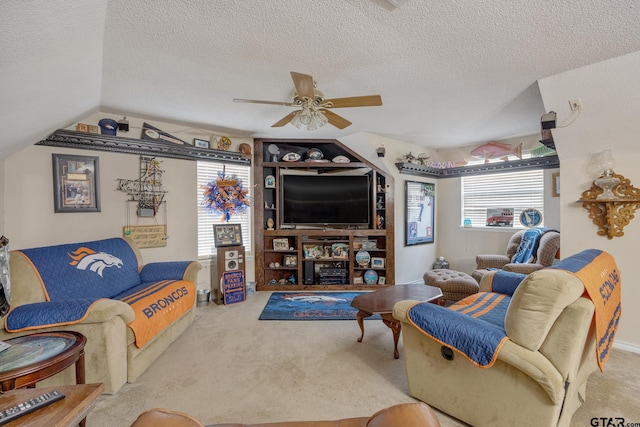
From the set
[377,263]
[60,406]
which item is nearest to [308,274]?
[377,263]

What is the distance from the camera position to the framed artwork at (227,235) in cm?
389

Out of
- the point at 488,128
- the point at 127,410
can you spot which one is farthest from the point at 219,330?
the point at 488,128

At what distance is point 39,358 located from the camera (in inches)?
56.5

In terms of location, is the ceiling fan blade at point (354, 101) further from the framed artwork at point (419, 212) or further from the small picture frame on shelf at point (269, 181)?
the framed artwork at point (419, 212)

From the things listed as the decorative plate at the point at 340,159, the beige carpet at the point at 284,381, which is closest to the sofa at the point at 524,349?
the beige carpet at the point at 284,381

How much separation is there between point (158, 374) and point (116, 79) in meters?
Result: 2.50

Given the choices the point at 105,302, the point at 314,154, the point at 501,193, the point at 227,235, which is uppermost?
the point at 314,154

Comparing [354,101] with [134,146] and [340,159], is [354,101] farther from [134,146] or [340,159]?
[134,146]

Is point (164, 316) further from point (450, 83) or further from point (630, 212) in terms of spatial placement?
point (630, 212)

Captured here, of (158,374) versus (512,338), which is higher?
(512,338)

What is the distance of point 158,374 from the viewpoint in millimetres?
2209

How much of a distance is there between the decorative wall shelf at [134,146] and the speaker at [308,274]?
1.88 m

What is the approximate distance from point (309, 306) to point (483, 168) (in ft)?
11.9

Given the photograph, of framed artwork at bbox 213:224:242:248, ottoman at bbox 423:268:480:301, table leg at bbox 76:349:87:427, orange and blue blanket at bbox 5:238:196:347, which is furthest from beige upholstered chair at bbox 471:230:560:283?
table leg at bbox 76:349:87:427
